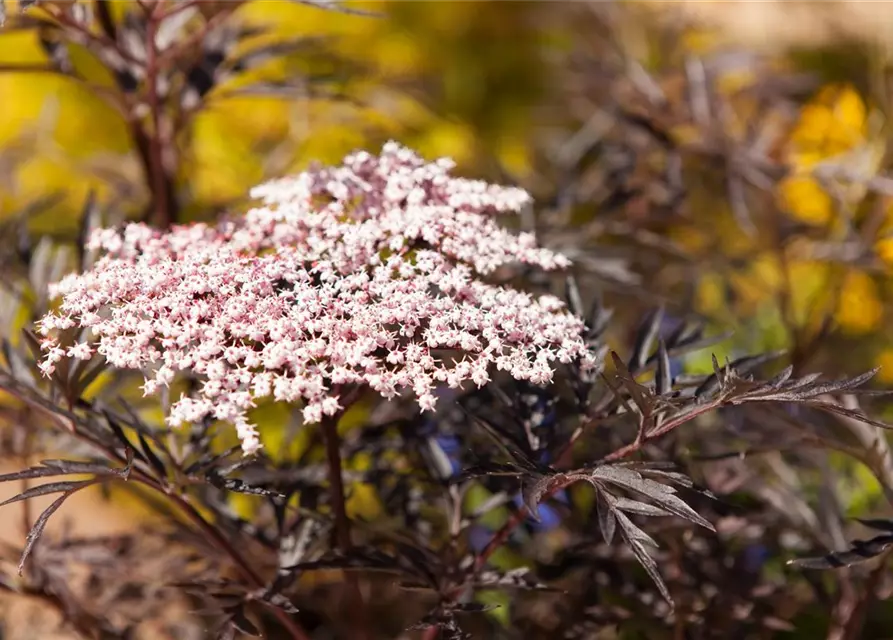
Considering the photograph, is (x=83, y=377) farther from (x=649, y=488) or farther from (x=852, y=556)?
(x=852, y=556)

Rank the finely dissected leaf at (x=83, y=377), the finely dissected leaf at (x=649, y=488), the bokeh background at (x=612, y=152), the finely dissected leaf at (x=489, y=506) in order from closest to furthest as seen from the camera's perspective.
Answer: the finely dissected leaf at (x=649, y=488) < the finely dissected leaf at (x=83, y=377) < the finely dissected leaf at (x=489, y=506) < the bokeh background at (x=612, y=152)

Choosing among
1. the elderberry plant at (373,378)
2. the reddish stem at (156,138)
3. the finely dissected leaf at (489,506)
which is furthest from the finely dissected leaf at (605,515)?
the reddish stem at (156,138)

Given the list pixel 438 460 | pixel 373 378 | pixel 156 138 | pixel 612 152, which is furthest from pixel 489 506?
pixel 612 152

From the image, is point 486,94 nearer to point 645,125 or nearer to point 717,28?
point 717,28

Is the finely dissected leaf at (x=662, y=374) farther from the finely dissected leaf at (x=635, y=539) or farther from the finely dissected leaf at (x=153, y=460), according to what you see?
the finely dissected leaf at (x=153, y=460)

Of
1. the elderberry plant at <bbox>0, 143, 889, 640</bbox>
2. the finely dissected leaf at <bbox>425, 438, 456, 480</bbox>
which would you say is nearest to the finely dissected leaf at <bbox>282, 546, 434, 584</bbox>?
the elderberry plant at <bbox>0, 143, 889, 640</bbox>

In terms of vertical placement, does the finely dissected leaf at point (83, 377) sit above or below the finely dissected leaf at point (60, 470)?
above

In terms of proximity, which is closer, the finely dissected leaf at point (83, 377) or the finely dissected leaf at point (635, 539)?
the finely dissected leaf at point (635, 539)

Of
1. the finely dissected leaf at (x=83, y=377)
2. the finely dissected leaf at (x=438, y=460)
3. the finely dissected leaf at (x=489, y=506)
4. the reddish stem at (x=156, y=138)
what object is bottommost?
the finely dissected leaf at (x=489, y=506)
